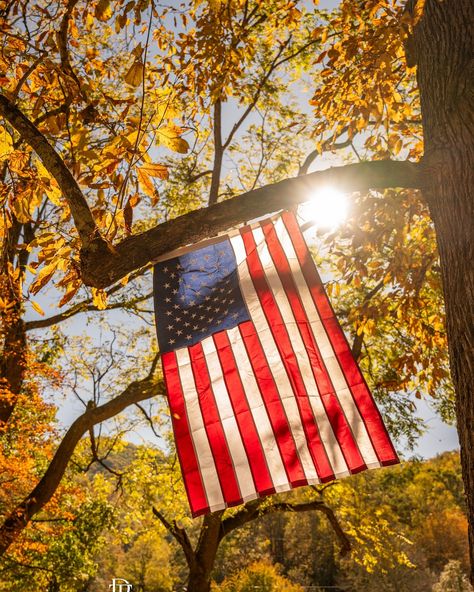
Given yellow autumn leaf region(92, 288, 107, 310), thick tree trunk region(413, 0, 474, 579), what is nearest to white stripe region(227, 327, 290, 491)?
yellow autumn leaf region(92, 288, 107, 310)

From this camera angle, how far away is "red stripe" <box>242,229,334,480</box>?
3.17 m

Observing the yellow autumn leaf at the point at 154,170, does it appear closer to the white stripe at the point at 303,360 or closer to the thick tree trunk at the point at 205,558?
the white stripe at the point at 303,360

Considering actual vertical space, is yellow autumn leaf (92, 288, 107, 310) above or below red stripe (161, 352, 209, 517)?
above

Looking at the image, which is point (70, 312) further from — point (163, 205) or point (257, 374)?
point (257, 374)

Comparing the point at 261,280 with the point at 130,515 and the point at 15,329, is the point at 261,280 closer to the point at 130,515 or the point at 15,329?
the point at 15,329

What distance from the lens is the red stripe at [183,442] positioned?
315 centimetres

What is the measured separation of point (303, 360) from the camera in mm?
3404

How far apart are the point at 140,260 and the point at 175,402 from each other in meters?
1.38

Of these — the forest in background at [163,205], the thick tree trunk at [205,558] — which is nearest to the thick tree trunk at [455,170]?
the forest in background at [163,205]

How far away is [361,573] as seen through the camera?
37781mm

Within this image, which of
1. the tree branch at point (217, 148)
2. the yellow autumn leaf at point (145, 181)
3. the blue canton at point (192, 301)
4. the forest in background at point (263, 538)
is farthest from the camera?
the forest in background at point (263, 538)

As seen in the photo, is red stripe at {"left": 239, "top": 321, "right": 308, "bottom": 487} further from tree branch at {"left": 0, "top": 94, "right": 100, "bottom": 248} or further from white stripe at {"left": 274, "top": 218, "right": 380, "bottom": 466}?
tree branch at {"left": 0, "top": 94, "right": 100, "bottom": 248}

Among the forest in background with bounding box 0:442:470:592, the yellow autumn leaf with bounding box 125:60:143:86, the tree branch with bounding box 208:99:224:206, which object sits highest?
the tree branch with bounding box 208:99:224:206

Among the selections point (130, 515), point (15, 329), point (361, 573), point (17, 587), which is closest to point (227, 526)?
point (130, 515)
